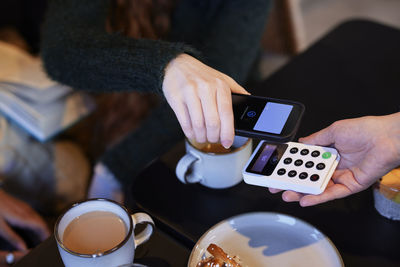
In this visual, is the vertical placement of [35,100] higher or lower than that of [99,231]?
lower

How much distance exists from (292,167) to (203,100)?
5.1 inches

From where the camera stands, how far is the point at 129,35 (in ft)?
2.42

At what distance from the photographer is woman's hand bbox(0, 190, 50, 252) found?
69 centimetres

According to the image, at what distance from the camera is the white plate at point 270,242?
485mm

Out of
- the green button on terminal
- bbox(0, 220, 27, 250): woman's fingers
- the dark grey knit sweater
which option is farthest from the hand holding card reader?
bbox(0, 220, 27, 250): woman's fingers

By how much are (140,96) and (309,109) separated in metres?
0.43

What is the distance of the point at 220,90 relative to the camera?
20.3 inches

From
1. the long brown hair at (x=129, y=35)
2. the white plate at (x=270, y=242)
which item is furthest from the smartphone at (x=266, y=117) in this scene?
the long brown hair at (x=129, y=35)

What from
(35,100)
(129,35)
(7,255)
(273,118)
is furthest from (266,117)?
(35,100)

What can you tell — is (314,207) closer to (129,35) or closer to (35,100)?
(129,35)

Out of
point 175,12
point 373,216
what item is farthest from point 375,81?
point 175,12

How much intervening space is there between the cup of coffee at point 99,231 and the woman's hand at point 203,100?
12 centimetres

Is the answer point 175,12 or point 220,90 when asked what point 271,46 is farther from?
point 220,90

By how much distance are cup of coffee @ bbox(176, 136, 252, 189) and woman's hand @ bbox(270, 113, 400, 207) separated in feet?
0.19
